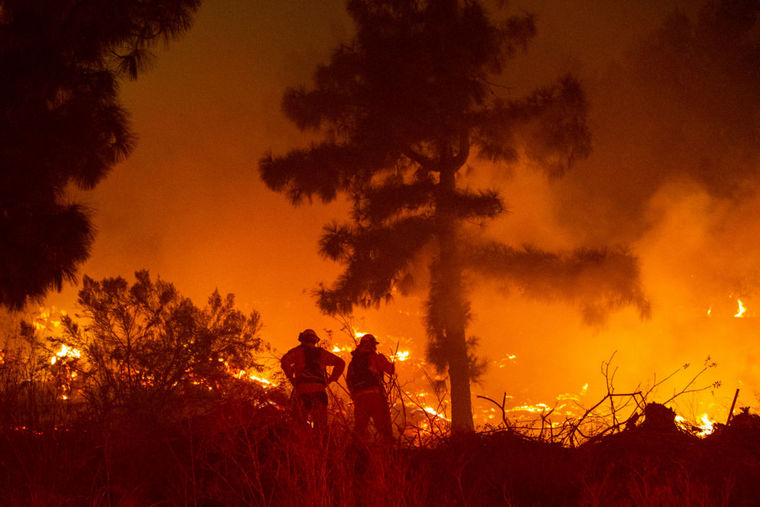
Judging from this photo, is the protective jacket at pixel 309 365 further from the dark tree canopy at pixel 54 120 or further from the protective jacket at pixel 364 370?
the dark tree canopy at pixel 54 120

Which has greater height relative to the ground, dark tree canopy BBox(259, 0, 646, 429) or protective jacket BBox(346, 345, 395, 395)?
dark tree canopy BBox(259, 0, 646, 429)

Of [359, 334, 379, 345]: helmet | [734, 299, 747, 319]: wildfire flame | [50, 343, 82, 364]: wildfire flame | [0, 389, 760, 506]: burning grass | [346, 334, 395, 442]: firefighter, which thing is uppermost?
[734, 299, 747, 319]: wildfire flame

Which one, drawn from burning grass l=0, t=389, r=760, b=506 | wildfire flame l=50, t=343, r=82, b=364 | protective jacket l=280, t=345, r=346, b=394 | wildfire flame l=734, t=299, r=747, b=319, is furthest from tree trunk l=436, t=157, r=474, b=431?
wildfire flame l=734, t=299, r=747, b=319

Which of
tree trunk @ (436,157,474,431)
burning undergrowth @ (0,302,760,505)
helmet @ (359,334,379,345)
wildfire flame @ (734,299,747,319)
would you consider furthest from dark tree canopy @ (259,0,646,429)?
wildfire flame @ (734,299,747,319)

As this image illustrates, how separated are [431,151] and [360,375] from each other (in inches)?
250

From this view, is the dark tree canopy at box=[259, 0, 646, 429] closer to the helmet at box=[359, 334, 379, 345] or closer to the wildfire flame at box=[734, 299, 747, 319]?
the helmet at box=[359, 334, 379, 345]

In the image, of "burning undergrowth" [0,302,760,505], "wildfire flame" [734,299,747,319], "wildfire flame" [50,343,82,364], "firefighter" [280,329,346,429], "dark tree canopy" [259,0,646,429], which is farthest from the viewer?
"wildfire flame" [734,299,747,319]

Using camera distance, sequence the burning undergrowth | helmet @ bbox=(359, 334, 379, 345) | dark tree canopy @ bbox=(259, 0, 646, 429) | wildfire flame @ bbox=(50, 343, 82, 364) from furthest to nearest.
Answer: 1. dark tree canopy @ bbox=(259, 0, 646, 429)
2. wildfire flame @ bbox=(50, 343, 82, 364)
3. helmet @ bbox=(359, 334, 379, 345)
4. the burning undergrowth

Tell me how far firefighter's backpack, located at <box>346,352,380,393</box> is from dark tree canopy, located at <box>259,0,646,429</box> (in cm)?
396

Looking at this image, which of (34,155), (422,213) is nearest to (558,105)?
(422,213)

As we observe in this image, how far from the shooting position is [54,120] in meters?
6.85

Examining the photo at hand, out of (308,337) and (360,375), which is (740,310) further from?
(308,337)

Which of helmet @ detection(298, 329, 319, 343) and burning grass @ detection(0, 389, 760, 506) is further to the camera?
helmet @ detection(298, 329, 319, 343)

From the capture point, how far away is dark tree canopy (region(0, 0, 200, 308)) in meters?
6.50
